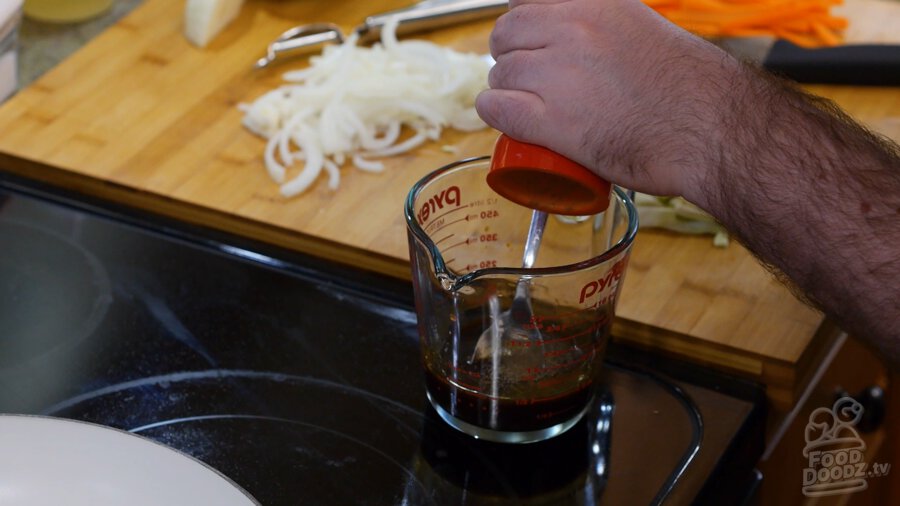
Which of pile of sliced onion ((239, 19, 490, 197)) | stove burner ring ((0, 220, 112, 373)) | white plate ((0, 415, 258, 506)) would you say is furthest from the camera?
pile of sliced onion ((239, 19, 490, 197))

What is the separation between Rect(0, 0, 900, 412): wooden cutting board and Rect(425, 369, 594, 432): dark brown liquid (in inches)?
5.8

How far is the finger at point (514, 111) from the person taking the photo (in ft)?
2.39

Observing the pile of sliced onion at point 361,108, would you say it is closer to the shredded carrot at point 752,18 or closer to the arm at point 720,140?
the shredded carrot at point 752,18

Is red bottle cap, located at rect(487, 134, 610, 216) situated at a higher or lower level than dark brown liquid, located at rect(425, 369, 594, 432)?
higher

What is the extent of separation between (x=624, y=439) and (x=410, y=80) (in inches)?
20.8

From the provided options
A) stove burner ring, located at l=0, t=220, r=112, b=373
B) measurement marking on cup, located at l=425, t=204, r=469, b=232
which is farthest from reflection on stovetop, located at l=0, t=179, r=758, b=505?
measurement marking on cup, located at l=425, t=204, r=469, b=232

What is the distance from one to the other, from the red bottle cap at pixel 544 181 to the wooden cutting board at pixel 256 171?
179mm

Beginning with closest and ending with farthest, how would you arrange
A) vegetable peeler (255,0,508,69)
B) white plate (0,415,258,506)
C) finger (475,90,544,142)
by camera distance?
white plate (0,415,258,506) → finger (475,90,544,142) → vegetable peeler (255,0,508,69)

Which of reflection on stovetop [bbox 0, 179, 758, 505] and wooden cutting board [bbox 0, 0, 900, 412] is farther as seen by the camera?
wooden cutting board [bbox 0, 0, 900, 412]

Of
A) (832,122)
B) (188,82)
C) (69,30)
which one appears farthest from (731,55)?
(69,30)

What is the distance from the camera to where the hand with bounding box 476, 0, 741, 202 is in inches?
28.4

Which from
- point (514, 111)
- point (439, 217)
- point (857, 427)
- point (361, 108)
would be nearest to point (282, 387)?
point (439, 217)

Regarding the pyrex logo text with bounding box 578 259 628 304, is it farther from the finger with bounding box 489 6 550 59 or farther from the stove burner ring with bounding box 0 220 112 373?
the stove burner ring with bounding box 0 220 112 373

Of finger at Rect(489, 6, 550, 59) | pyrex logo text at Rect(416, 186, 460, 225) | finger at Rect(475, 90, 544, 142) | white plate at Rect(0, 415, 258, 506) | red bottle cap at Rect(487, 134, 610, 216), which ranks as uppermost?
finger at Rect(489, 6, 550, 59)
